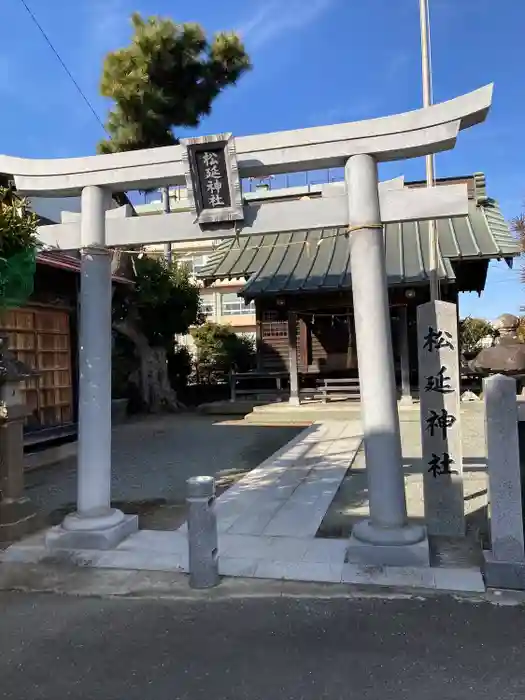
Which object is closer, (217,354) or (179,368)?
(179,368)

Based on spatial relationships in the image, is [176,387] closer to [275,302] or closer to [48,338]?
[275,302]

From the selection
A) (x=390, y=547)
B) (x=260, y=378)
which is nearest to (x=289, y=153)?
(x=390, y=547)

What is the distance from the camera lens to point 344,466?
9.30m

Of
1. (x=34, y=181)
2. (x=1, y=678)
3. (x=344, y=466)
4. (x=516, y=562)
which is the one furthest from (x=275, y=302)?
(x=1, y=678)

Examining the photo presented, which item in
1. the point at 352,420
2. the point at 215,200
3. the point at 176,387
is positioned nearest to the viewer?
the point at 215,200

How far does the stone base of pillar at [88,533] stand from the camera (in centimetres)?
547

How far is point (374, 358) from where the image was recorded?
5.17m

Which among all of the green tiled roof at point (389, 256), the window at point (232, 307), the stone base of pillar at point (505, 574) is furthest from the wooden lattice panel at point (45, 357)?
the window at point (232, 307)

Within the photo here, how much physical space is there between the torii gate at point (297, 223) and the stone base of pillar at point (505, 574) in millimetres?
686

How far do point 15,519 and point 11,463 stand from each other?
1.96 ft

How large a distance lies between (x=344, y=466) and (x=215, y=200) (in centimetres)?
541

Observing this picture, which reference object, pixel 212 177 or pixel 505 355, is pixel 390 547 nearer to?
pixel 505 355

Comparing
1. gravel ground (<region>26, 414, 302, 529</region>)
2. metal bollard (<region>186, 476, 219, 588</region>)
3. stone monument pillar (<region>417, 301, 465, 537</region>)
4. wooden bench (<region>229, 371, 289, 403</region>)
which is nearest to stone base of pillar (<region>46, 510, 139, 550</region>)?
gravel ground (<region>26, 414, 302, 529</region>)

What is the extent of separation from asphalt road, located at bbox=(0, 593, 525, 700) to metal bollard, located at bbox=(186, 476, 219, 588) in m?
0.28
